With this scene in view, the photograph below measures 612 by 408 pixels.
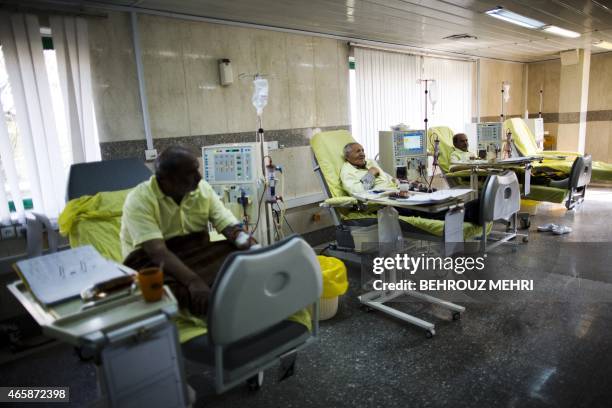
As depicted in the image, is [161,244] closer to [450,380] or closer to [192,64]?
[450,380]

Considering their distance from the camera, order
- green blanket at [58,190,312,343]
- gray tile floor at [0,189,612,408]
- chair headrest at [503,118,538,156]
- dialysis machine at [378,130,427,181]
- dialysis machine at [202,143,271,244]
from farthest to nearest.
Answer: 1. chair headrest at [503,118,538,156]
2. dialysis machine at [378,130,427,181]
3. dialysis machine at [202,143,271,244]
4. green blanket at [58,190,312,343]
5. gray tile floor at [0,189,612,408]

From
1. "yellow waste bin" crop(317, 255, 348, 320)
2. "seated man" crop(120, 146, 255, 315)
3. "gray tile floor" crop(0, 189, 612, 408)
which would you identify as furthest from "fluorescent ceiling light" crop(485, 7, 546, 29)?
"seated man" crop(120, 146, 255, 315)

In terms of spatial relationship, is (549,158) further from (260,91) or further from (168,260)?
(168,260)

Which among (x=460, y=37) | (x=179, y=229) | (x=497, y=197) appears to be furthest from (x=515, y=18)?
(x=179, y=229)

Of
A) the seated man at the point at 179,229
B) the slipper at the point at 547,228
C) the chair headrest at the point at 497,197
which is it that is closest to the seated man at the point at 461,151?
the slipper at the point at 547,228

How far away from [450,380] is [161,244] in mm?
1572

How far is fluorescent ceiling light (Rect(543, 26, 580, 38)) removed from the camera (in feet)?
16.3

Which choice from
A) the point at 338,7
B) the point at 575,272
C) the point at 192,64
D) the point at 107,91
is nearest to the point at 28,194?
the point at 107,91

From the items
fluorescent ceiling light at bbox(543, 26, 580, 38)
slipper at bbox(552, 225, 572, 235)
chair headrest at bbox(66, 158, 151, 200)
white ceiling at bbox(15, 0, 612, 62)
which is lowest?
slipper at bbox(552, 225, 572, 235)

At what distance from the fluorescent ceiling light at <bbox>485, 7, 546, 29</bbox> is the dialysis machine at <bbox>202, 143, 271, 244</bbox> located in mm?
2719

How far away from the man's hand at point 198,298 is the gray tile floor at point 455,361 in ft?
2.14

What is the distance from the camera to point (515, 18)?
429cm

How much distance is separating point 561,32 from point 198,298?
5759mm

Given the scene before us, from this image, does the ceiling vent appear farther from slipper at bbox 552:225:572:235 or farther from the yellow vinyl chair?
slipper at bbox 552:225:572:235
